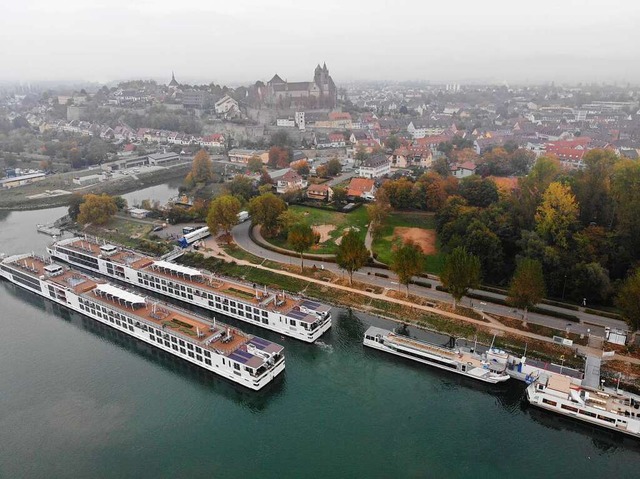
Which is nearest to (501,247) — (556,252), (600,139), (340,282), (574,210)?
(556,252)

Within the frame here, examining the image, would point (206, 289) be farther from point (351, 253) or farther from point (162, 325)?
point (351, 253)

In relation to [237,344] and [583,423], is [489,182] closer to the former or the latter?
[583,423]

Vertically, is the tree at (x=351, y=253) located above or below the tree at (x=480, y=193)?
below

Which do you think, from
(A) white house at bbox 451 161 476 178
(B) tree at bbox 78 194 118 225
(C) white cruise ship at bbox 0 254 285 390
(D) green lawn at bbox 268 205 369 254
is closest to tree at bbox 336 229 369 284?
(D) green lawn at bbox 268 205 369 254

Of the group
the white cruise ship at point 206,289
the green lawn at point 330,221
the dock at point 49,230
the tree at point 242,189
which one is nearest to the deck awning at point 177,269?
the white cruise ship at point 206,289

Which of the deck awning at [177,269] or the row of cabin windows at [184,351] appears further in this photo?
the deck awning at [177,269]

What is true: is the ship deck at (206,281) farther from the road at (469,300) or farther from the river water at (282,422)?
the road at (469,300)
